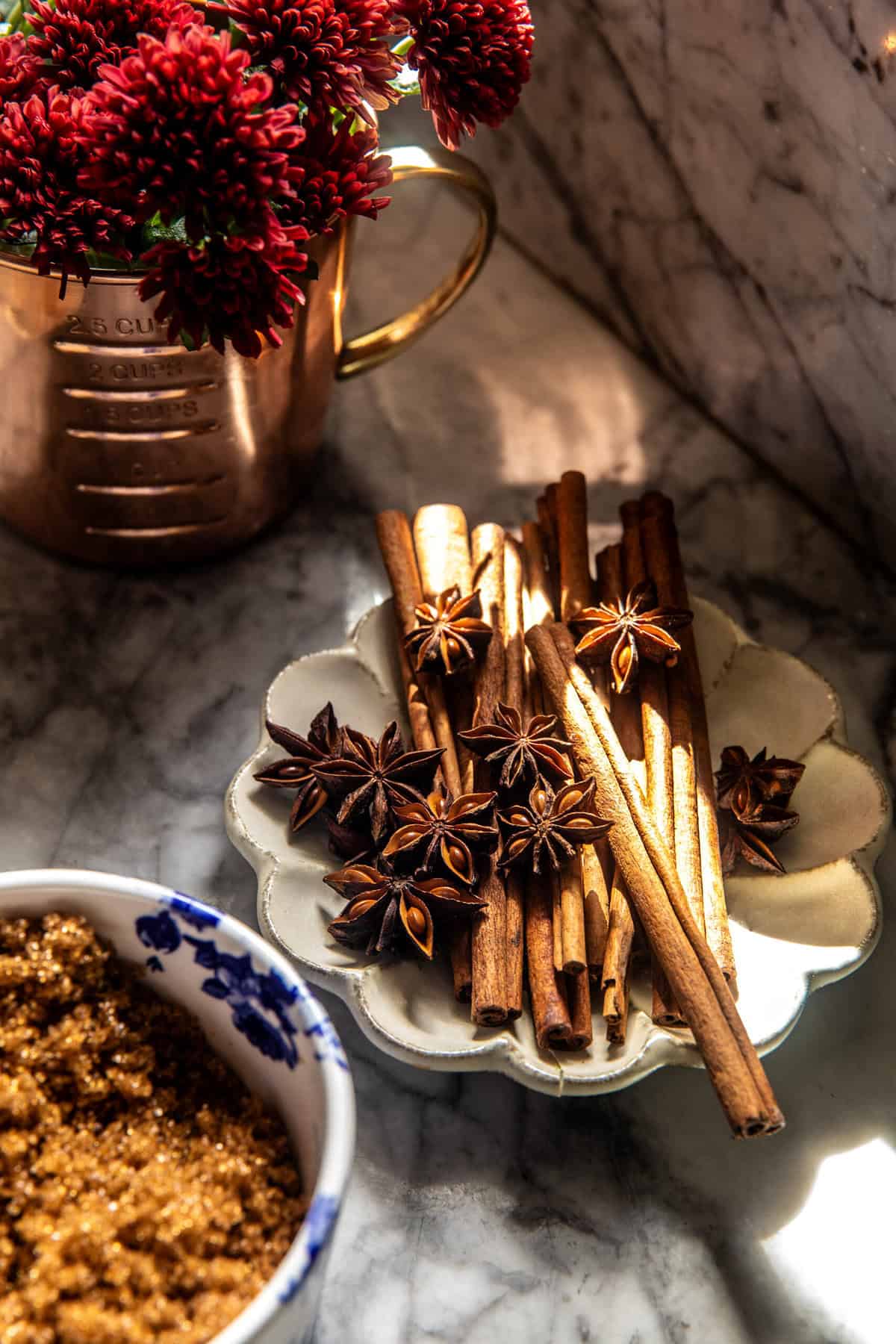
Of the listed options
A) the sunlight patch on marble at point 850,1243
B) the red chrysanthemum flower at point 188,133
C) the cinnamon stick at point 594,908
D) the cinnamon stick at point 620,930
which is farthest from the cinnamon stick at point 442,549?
the sunlight patch on marble at point 850,1243

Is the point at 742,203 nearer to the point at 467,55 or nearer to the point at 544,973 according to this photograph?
the point at 467,55

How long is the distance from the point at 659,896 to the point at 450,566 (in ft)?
1.02

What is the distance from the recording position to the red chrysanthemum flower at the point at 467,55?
0.79 metres

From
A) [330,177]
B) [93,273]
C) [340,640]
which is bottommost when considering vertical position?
[340,640]

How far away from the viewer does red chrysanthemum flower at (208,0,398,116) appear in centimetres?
72

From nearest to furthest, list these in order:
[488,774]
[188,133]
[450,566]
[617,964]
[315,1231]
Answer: [315,1231]
[188,133]
[617,964]
[488,774]
[450,566]

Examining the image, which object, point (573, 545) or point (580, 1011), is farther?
point (573, 545)

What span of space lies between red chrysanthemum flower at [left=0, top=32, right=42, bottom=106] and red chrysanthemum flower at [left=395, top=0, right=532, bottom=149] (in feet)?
0.72

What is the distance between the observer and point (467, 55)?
2.60 feet

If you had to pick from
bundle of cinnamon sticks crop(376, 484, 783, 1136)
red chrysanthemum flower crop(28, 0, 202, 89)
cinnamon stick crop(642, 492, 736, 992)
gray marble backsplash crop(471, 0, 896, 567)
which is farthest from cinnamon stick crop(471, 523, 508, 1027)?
red chrysanthemum flower crop(28, 0, 202, 89)

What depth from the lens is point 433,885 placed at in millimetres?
782

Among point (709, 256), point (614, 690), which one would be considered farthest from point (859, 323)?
point (614, 690)

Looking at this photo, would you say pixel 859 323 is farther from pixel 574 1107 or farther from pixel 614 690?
pixel 574 1107

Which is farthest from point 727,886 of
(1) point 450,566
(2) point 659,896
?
(1) point 450,566
